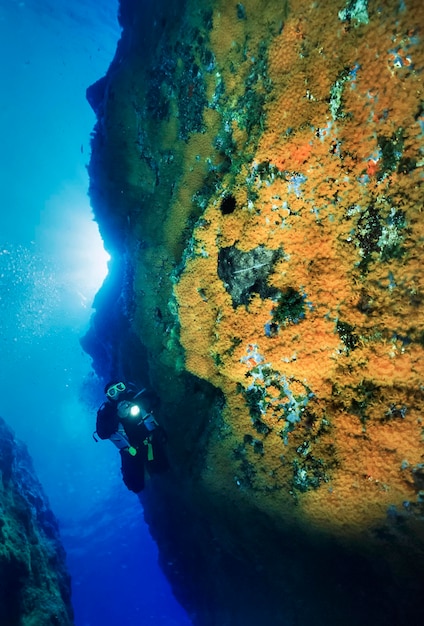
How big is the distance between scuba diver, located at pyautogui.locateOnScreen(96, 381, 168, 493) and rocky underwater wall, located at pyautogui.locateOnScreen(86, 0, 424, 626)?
63cm

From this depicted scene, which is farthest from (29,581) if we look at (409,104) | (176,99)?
(409,104)

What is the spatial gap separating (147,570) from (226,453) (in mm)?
36894

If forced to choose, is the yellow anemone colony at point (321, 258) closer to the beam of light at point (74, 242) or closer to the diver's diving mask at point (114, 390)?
the diver's diving mask at point (114, 390)

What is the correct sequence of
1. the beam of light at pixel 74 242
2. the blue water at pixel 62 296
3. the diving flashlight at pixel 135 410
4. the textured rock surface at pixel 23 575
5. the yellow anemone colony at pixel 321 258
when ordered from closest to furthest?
the yellow anemone colony at pixel 321 258 → the diving flashlight at pixel 135 410 → the textured rock surface at pixel 23 575 → the blue water at pixel 62 296 → the beam of light at pixel 74 242

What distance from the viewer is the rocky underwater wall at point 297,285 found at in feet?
9.36

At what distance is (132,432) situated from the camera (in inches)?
250

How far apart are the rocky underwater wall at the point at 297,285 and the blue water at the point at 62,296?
5805mm

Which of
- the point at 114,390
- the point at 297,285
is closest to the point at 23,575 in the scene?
the point at 114,390

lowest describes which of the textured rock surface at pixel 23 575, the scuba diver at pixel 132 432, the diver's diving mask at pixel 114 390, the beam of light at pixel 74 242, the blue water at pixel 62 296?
the textured rock surface at pixel 23 575

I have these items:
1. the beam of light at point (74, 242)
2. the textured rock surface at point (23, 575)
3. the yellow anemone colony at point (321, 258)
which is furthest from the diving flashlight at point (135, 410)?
the beam of light at point (74, 242)

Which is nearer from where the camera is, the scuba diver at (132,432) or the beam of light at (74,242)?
the scuba diver at (132,432)

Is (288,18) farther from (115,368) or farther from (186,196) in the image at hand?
(115,368)

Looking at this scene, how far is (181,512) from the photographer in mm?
8055

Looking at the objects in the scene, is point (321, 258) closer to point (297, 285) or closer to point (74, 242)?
point (297, 285)
